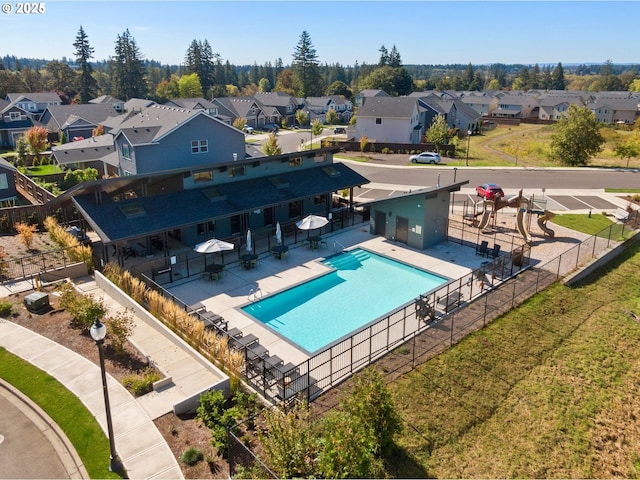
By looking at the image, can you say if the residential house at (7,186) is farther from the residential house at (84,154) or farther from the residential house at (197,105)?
the residential house at (197,105)

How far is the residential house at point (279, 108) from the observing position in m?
104

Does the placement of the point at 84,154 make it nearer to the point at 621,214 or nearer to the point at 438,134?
the point at 438,134

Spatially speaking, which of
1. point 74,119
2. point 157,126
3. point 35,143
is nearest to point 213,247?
point 157,126

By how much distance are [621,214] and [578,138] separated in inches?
914

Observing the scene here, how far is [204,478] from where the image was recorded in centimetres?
1227

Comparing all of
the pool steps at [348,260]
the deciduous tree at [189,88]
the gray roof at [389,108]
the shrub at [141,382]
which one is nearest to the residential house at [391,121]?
the gray roof at [389,108]

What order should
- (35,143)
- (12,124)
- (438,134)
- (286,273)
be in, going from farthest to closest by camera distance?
(12,124) → (438,134) → (35,143) → (286,273)

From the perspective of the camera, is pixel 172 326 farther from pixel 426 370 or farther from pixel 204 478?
pixel 426 370

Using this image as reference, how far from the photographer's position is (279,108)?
10781 cm

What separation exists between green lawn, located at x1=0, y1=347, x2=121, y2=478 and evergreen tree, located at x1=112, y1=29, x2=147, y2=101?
372 feet

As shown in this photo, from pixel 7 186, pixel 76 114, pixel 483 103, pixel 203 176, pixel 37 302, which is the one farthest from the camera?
pixel 483 103

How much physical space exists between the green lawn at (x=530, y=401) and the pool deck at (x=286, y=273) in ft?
16.8

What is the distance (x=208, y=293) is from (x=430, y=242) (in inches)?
560

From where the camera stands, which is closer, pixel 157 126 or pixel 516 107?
pixel 157 126
